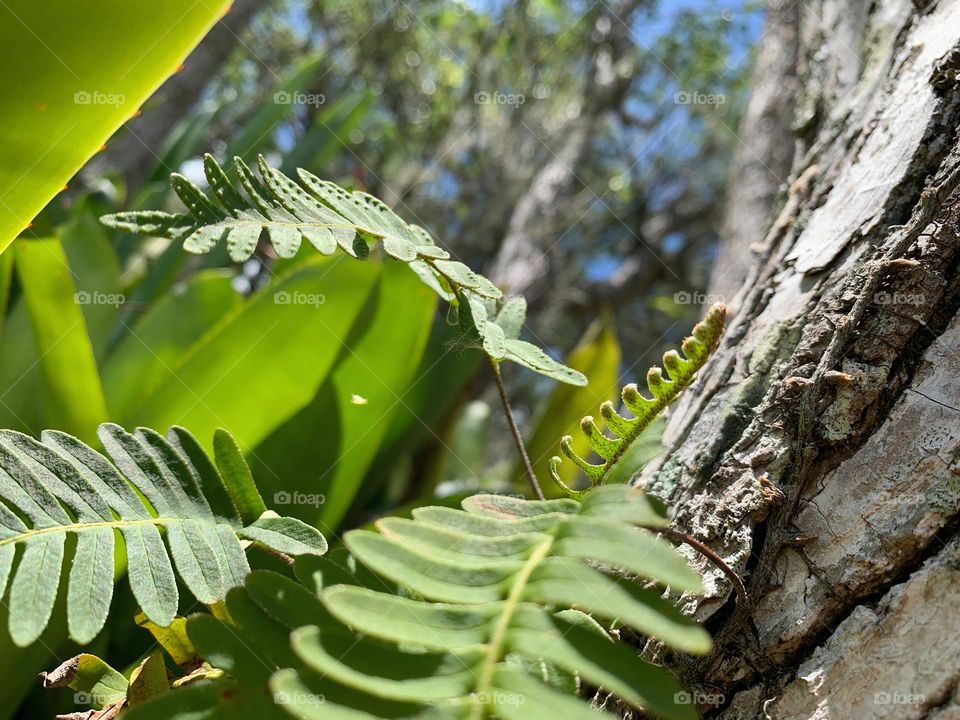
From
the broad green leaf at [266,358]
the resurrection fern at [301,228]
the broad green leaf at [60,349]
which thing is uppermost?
the resurrection fern at [301,228]

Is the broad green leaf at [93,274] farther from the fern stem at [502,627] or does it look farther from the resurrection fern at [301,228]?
the fern stem at [502,627]

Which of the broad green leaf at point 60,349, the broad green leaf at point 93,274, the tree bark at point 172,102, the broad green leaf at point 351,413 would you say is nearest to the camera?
the broad green leaf at point 60,349

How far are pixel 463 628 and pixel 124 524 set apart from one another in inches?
9.6

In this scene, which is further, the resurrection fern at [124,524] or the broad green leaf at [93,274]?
the broad green leaf at [93,274]

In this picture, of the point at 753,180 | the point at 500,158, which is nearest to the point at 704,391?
the point at 753,180

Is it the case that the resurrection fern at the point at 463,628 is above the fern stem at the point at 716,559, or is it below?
below

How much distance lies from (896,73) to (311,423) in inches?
28.9

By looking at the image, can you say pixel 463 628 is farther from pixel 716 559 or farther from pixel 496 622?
pixel 716 559

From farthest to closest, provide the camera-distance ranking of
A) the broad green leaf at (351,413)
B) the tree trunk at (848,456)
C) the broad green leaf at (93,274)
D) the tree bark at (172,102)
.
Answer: the tree bark at (172,102) < the broad green leaf at (93,274) < the broad green leaf at (351,413) < the tree trunk at (848,456)

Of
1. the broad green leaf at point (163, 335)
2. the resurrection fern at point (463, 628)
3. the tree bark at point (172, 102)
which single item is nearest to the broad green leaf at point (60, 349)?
the broad green leaf at point (163, 335)

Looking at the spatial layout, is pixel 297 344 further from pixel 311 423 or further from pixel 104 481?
pixel 104 481

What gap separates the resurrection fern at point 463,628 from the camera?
34 centimetres

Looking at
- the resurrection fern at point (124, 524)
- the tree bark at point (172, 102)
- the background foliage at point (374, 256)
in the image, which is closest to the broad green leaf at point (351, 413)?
the background foliage at point (374, 256)

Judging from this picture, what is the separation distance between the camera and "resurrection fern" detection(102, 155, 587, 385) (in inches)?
20.2
